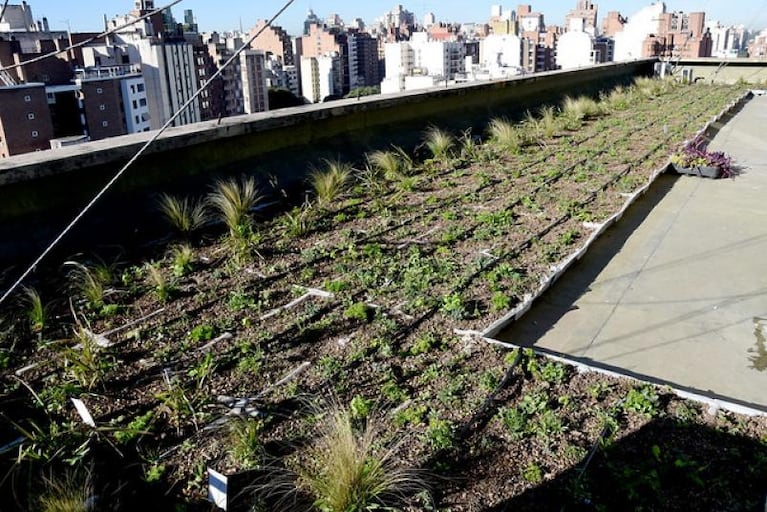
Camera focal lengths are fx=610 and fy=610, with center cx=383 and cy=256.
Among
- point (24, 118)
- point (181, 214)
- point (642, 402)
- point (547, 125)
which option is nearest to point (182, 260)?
point (181, 214)

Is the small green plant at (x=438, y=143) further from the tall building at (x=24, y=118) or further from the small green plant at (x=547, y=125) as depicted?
the tall building at (x=24, y=118)

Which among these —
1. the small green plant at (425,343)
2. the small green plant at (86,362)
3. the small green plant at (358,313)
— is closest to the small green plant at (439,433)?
the small green plant at (425,343)

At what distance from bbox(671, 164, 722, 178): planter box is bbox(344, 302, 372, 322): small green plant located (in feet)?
18.1

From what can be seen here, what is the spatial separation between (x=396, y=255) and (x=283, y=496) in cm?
244

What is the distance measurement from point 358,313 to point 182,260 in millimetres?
1365

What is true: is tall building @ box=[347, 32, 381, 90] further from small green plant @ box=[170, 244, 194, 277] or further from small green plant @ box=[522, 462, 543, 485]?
small green plant @ box=[522, 462, 543, 485]

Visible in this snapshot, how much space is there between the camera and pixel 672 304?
3.97 m

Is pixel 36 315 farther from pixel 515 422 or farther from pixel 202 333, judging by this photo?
pixel 515 422

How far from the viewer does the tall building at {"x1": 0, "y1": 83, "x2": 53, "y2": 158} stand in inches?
903

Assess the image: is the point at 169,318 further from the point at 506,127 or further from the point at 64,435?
the point at 506,127

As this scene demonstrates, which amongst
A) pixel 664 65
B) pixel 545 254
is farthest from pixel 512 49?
pixel 545 254

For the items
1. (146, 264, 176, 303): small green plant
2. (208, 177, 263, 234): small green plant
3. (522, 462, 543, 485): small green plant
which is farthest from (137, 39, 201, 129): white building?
(522, 462, 543, 485): small green plant

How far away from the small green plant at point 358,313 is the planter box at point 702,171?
18.1 feet

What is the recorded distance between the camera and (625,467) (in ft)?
7.64
